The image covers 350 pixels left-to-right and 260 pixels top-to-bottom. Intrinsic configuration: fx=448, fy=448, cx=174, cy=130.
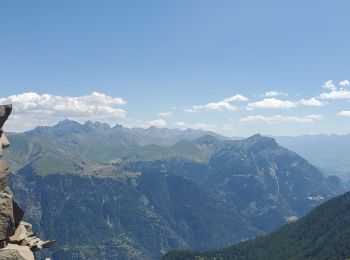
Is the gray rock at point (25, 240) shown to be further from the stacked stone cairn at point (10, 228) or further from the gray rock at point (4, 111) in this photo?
the gray rock at point (4, 111)

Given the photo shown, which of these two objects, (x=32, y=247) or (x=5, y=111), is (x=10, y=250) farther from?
(x=5, y=111)

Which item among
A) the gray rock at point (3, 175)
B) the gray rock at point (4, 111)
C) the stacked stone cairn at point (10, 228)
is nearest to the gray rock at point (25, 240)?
the stacked stone cairn at point (10, 228)

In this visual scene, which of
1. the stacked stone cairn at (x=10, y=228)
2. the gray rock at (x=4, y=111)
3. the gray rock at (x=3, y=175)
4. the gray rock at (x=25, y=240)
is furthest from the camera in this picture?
the gray rock at (x=4, y=111)

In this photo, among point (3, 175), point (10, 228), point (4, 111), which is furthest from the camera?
point (4, 111)

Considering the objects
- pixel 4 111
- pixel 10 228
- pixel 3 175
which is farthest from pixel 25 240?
pixel 4 111

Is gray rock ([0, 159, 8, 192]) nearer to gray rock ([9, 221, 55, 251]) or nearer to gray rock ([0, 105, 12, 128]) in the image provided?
gray rock ([0, 105, 12, 128])

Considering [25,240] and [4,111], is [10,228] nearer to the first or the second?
[25,240]

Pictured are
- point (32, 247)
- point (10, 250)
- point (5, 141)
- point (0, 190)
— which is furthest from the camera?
point (5, 141)

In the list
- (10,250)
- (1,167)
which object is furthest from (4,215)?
(1,167)
